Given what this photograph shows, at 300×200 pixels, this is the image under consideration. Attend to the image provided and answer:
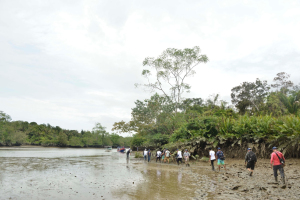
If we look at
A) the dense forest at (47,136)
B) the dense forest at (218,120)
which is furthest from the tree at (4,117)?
the dense forest at (218,120)

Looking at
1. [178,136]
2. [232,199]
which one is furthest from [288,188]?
[178,136]

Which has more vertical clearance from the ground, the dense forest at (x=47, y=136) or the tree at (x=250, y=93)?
the tree at (x=250, y=93)

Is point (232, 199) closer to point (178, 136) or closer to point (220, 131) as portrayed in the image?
point (220, 131)

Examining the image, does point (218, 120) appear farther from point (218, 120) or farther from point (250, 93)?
point (250, 93)

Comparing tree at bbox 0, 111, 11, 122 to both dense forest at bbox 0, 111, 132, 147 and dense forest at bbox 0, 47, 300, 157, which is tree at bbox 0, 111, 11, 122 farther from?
dense forest at bbox 0, 47, 300, 157

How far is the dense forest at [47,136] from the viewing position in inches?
3274

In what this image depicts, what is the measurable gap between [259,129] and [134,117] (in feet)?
68.1

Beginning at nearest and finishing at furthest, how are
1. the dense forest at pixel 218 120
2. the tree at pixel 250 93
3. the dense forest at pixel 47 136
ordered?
1. the dense forest at pixel 218 120
2. the tree at pixel 250 93
3. the dense forest at pixel 47 136

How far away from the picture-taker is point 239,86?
4809 centimetres

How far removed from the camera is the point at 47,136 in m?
105

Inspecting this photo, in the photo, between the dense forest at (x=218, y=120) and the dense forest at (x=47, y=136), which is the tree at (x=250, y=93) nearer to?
the dense forest at (x=218, y=120)

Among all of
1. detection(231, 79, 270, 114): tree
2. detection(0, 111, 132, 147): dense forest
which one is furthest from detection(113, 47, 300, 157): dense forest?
detection(0, 111, 132, 147): dense forest

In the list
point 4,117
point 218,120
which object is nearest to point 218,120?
point 218,120

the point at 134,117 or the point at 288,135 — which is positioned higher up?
the point at 134,117
